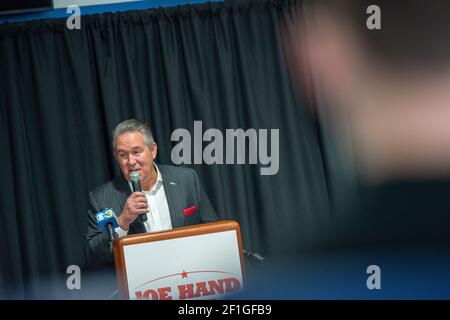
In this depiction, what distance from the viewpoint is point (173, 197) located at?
102 inches

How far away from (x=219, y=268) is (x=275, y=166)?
1.89 m

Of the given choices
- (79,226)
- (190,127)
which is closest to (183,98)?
(190,127)

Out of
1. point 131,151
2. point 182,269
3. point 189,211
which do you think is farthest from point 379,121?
point 182,269

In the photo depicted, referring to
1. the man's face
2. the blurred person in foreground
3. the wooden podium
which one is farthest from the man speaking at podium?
the blurred person in foreground

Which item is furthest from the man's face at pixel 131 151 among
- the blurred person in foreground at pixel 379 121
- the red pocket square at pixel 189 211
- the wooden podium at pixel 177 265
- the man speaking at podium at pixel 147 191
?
the blurred person in foreground at pixel 379 121

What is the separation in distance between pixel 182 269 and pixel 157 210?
1.00m

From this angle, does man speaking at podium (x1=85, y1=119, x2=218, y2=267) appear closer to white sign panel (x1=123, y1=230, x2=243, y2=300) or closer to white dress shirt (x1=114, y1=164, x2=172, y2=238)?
white dress shirt (x1=114, y1=164, x2=172, y2=238)

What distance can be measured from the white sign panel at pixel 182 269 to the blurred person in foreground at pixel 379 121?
1.87m

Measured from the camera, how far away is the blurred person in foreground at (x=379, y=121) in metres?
3.43

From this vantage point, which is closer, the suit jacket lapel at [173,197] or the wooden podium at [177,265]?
the wooden podium at [177,265]

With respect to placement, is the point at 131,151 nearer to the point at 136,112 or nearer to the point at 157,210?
the point at 157,210

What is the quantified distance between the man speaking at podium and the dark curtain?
2.50 feet

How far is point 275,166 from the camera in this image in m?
3.50

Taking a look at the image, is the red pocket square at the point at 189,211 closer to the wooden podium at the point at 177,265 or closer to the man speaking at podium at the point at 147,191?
the man speaking at podium at the point at 147,191
